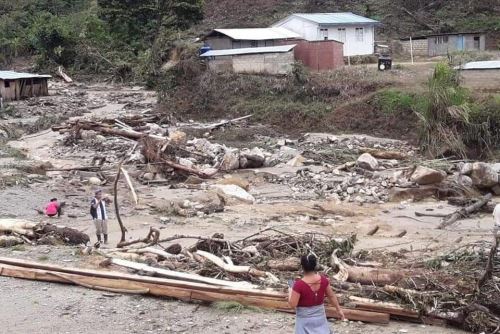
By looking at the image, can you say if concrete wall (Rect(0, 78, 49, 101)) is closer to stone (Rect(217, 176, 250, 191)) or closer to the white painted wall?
the white painted wall

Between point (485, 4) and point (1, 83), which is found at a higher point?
point (485, 4)

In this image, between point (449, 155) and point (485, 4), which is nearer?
point (449, 155)

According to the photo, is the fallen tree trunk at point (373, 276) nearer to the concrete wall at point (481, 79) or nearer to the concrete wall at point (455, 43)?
the concrete wall at point (481, 79)

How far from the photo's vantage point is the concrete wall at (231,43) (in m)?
40.7

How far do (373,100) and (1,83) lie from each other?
83.6 feet

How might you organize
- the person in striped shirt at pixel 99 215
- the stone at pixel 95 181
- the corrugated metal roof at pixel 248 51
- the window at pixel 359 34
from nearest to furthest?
1. the person in striped shirt at pixel 99 215
2. the stone at pixel 95 181
3. the corrugated metal roof at pixel 248 51
4. the window at pixel 359 34

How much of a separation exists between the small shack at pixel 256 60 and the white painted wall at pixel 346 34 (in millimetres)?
5694

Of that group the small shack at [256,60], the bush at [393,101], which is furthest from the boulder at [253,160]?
the small shack at [256,60]

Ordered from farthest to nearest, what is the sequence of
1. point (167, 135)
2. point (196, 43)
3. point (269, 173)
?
point (196, 43)
point (167, 135)
point (269, 173)

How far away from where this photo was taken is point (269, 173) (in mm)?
23125

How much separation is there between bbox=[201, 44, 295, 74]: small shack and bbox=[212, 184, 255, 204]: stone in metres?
16.0

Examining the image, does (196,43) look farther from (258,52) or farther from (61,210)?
(61,210)

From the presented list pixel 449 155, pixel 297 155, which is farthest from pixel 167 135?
pixel 449 155

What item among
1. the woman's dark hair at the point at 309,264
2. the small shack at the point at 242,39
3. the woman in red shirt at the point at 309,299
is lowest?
the woman in red shirt at the point at 309,299
